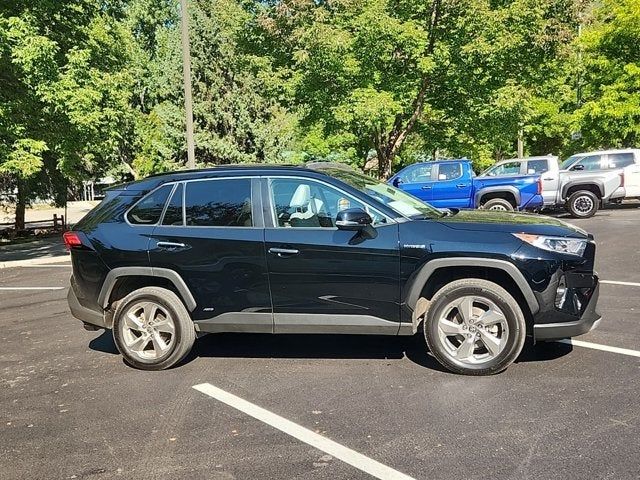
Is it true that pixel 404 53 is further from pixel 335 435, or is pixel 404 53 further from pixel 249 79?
pixel 335 435

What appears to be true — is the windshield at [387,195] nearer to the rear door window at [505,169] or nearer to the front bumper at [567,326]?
the front bumper at [567,326]

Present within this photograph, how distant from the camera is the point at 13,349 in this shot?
237 inches

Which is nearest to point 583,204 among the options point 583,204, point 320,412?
point 583,204

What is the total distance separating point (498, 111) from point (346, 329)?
49.6 ft

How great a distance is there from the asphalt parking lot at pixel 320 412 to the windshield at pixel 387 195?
1.27 m

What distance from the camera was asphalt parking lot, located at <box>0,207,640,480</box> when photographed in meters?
3.34

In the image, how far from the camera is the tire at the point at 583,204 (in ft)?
54.5

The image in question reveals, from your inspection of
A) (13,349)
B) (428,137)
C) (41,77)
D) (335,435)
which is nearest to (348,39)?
(428,137)

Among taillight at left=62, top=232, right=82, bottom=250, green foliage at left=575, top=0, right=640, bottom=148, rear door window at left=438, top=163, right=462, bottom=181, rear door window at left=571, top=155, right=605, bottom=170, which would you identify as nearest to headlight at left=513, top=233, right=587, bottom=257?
taillight at left=62, top=232, right=82, bottom=250

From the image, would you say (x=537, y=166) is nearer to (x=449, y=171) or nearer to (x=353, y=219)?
(x=449, y=171)

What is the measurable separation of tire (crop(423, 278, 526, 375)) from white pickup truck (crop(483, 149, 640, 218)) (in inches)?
512

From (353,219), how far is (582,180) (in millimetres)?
14247

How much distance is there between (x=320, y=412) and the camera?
13.4 ft

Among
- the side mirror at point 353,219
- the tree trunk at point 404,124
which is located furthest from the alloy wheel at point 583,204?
the side mirror at point 353,219
